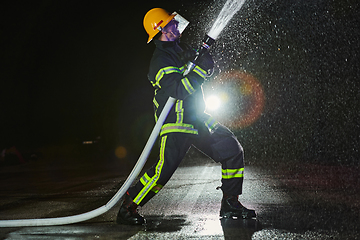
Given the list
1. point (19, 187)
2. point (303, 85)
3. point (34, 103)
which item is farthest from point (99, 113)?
point (19, 187)

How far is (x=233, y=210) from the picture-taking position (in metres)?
3.78

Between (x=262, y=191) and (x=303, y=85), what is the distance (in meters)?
12.1

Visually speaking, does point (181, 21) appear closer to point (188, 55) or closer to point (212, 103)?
point (188, 55)

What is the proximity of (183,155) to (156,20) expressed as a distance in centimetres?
128

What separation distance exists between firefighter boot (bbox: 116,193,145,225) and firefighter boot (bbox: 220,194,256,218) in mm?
763

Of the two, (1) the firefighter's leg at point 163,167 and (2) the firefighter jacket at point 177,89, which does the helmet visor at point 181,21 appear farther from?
(1) the firefighter's leg at point 163,167

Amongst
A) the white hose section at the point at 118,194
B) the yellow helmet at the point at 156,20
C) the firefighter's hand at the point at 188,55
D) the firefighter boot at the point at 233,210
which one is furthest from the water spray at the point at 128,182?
the firefighter boot at the point at 233,210

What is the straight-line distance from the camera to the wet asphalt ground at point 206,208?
3262mm

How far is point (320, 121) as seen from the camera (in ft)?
49.8

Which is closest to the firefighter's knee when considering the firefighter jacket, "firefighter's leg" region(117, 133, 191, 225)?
the firefighter jacket

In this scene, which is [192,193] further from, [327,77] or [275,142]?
[327,77]

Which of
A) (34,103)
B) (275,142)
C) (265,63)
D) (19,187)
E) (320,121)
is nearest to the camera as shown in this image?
(19,187)

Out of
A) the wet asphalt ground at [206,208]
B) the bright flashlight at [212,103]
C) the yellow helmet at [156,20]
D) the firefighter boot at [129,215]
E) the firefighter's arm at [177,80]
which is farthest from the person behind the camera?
the bright flashlight at [212,103]

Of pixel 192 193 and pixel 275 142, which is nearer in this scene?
pixel 192 193
